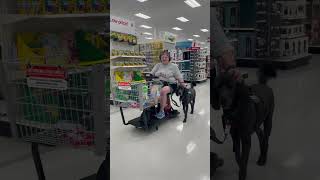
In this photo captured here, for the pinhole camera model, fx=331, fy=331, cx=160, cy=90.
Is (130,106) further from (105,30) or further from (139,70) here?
(105,30)

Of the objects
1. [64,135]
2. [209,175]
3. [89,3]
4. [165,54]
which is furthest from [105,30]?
[209,175]

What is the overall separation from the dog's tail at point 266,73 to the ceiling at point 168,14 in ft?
0.50

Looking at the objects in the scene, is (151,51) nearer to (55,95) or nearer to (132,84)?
(132,84)

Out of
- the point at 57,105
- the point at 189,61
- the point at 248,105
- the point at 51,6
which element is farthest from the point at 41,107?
the point at 248,105

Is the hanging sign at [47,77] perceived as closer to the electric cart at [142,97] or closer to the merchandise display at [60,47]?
the merchandise display at [60,47]

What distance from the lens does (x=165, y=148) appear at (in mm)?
1008

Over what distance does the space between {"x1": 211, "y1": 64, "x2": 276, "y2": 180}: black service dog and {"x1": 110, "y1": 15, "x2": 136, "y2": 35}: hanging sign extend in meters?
0.31

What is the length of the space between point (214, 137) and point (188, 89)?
0.14 meters

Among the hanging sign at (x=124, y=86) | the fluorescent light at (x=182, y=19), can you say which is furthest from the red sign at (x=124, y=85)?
the fluorescent light at (x=182, y=19)

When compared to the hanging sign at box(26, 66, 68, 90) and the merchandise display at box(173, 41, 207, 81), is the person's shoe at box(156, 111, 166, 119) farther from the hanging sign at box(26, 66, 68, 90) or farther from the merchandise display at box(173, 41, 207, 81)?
the hanging sign at box(26, 66, 68, 90)

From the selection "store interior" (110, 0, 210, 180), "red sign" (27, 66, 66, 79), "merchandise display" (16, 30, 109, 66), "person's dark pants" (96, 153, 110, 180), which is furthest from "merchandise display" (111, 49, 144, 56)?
"person's dark pants" (96, 153, 110, 180)

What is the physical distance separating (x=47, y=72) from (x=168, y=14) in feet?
1.90

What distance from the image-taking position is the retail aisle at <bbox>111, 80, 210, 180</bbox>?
35.4 inches

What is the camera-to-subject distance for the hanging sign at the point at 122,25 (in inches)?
36.7
